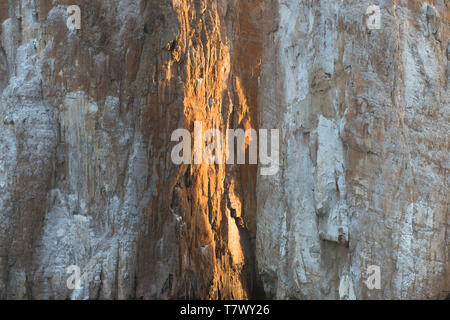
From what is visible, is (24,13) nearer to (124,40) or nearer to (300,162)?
(124,40)

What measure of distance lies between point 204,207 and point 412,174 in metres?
2.85

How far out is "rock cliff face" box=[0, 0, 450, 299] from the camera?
24.6 ft

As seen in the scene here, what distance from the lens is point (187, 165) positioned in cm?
805

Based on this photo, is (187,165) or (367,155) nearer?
(367,155)

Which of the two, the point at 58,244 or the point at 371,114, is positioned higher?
the point at 371,114

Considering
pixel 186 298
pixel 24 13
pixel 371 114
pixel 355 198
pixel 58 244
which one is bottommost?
pixel 186 298

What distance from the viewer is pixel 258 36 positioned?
9688mm

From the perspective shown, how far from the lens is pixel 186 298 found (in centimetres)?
786

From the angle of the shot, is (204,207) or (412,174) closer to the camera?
(412,174)

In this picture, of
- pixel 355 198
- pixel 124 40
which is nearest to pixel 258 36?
pixel 124 40

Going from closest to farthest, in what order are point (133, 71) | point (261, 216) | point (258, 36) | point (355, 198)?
point (355, 198) → point (133, 71) → point (261, 216) → point (258, 36)

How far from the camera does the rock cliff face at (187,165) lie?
7.50 metres

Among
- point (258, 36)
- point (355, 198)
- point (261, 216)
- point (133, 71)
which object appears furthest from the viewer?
point (258, 36)

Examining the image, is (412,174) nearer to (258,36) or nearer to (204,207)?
(204,207)
